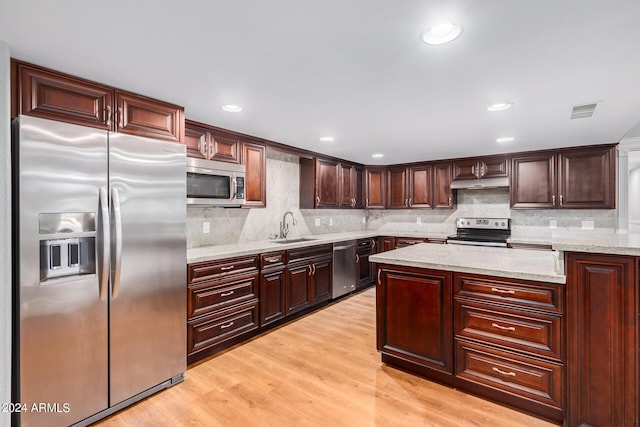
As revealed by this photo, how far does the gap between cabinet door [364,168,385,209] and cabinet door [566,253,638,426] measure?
13.1 ft

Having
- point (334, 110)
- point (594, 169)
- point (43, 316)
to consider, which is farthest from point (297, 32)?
point (594, 169)

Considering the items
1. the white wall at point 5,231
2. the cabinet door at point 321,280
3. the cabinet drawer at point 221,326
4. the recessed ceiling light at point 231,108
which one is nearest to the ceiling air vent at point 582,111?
the recessed ceiling light at point 231,108

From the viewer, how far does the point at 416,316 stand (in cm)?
238

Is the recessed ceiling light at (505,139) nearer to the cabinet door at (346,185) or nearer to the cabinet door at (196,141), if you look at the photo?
the cabinet door at (346,185)

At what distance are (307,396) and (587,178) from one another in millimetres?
4484

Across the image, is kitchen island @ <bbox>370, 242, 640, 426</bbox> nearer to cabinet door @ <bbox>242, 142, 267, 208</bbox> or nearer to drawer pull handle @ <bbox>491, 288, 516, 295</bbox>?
drawer pull handle @ <bbox>491, 288, 516, 295</bbox>

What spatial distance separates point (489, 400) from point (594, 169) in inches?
143

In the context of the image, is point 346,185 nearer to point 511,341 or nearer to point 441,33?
point 511,341

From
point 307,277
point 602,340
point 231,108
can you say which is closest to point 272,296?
point 307,277

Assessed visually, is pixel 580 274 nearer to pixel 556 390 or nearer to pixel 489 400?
pixel 556 390

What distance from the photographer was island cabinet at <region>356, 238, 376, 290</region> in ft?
15.9

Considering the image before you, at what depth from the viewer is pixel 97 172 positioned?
191 centimetres

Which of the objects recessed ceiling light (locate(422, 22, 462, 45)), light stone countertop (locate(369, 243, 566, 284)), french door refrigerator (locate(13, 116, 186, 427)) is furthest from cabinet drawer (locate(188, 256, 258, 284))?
recessed ceiling light (locate(422, 22, 462, 45))

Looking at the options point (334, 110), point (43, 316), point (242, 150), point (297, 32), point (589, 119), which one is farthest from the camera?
point (242, 150)
